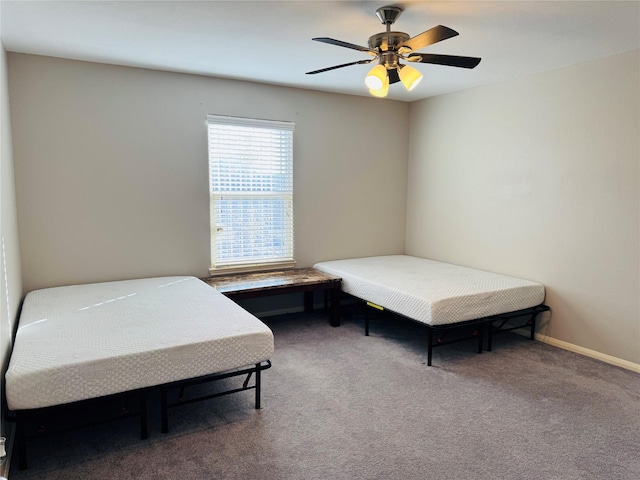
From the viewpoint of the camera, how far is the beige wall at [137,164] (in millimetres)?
3295

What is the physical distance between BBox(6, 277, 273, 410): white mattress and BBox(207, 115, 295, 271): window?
1.07 metres

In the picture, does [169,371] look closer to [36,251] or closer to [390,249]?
[36,251]

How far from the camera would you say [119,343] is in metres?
2.20

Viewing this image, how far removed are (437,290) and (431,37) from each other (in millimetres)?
1851

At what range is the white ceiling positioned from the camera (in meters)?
2.30

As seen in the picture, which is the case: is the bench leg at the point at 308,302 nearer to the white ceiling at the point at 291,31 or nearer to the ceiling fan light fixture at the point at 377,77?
the white ceiling at the point at 291,31

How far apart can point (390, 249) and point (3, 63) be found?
152 inches

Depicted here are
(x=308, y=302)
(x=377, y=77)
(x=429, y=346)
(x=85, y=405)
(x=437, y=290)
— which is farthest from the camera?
(x=308, y=302)

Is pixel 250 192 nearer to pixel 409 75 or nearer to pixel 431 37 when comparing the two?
pixel 409 75

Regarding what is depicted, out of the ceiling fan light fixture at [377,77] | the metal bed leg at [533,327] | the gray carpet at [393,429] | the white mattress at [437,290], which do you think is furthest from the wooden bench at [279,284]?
the ceiling fan light fixture at [377,77]

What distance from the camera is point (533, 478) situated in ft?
6.42

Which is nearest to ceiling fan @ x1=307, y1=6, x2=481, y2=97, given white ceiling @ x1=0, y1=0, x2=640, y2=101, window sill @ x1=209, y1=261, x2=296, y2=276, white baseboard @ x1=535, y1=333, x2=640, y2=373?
white ceiling @ x1=0, y1=0, x2=640, y2=101

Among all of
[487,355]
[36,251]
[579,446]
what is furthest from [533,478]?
[36,251]

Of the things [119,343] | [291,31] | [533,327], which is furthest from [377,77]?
[533,327]
